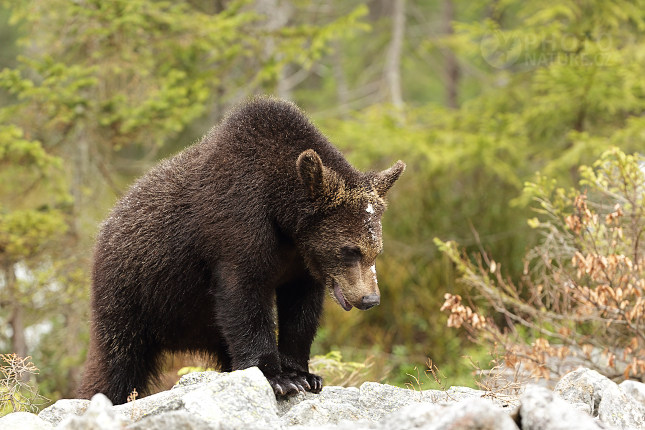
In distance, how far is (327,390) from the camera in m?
4.86

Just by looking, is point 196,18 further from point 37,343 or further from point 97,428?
point 97,428

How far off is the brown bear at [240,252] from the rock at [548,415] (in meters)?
1.42

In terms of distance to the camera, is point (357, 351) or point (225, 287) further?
point (357, 351)

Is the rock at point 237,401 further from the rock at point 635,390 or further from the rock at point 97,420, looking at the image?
the rock at point 635,390

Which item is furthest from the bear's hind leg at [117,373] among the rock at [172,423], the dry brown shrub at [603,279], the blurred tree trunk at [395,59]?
the blurred tree trunk at [395,59]

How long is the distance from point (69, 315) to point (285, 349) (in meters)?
5.53

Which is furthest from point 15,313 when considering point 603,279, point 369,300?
point 603,279

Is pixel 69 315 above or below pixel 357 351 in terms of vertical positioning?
above

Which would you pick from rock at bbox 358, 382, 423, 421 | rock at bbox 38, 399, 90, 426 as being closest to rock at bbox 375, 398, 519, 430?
rock at bbox 358, 382, 423, 421

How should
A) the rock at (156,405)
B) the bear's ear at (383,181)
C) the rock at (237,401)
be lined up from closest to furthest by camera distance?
the rock at (237,401), the rock at (156,405), the bear's ear at (383,181)

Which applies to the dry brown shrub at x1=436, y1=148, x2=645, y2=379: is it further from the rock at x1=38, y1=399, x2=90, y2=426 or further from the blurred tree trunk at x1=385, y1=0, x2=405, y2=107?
the blurred tree trunk at x1=385, y1=0, x2=405, y2=107

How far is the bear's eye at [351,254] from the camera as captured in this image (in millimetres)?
4473

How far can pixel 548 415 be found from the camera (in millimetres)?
3059

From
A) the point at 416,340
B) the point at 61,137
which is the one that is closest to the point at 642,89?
the point at 416,340
